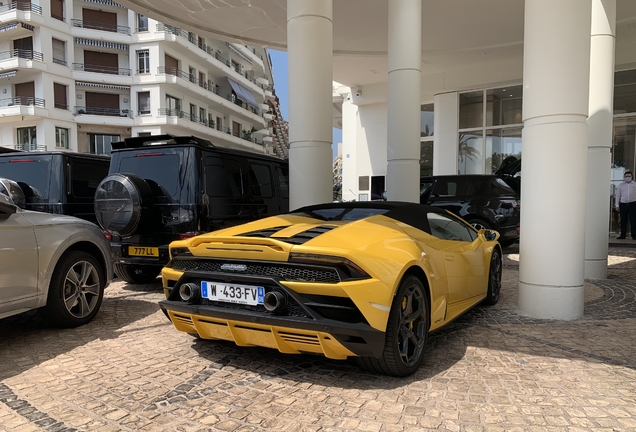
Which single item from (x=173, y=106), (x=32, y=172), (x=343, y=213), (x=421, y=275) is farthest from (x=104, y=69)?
(x=421, y=275)

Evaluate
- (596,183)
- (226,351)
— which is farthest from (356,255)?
(596,183)

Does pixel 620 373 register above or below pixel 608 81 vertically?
below

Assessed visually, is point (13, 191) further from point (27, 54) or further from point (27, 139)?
point (27, 54)

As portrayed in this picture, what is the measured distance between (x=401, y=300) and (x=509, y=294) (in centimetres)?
359

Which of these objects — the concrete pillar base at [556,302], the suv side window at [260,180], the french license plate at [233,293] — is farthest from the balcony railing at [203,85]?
the french license plate at [233,293]

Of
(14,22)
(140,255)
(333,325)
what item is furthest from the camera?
(14,22)

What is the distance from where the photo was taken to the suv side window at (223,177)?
5.90 metres

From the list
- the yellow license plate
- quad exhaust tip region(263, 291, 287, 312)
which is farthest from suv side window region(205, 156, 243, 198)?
quad exhaust tip region(263, 291, 287, 312)

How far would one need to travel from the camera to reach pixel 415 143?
364 inches

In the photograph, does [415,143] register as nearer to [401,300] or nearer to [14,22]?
[401,300]

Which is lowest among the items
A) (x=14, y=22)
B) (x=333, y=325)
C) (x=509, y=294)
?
(x=509, y=294)

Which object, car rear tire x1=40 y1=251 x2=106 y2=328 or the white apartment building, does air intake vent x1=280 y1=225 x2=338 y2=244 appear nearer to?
car rear tire x1=40 y1=251 x2=106 y2=328

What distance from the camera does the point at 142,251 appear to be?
19.0 ft

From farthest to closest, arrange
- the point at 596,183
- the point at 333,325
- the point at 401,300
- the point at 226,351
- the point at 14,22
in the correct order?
the point at 14,22, the point at 596,183, the point at 226,351, the point at 401,300, the point at 333,325
